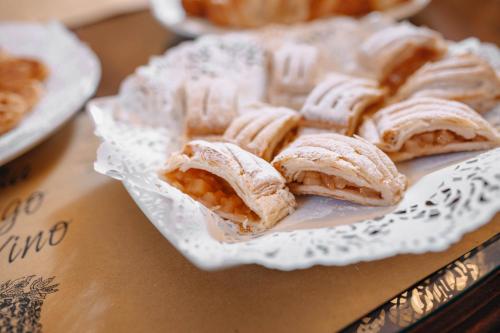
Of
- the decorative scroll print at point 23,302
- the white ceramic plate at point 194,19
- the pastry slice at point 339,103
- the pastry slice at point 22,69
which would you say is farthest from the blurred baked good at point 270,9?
the decorative scroll print at point 23,302

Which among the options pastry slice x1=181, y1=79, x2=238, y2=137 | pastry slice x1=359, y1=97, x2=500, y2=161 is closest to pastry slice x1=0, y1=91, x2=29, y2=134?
pastry slice x1=181, y1=79, x2=238, y2=137

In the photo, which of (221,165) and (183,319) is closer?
(183,319)

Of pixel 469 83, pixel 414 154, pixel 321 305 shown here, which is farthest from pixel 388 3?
pixel 321 305

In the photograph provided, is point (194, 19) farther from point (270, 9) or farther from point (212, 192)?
point (212, 192)

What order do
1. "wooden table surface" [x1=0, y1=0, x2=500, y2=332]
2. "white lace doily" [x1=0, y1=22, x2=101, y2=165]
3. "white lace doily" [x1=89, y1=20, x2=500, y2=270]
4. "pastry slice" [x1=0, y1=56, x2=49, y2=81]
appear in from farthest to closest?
"pastry slice" [x1=0, y1=56, x2=49, y2=81]
"white lace doily" [x1=0, y1=22, x2=101, y2=165]
"wooden table surface" [x1=0, y1=0, x2=500, y2=332]
"white lace doily" [x1=89, y1=20, x2=500, y2=270]

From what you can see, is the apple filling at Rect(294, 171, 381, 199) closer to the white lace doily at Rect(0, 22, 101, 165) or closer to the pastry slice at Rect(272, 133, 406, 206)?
the pastry slice at Rect(272, 133, 406, 206)

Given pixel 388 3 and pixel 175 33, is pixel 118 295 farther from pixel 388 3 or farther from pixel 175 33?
pixel 388 3
